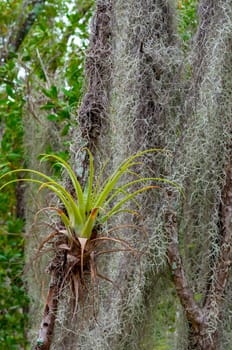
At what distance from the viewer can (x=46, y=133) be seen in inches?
101

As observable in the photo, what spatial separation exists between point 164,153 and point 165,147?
0.06 ft

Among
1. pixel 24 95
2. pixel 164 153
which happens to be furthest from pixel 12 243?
pixel 164 153

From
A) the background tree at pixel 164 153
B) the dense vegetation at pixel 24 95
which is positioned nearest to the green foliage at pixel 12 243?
the dense vegetation at pixel 24 95

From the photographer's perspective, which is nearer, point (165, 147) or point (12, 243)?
point (165, 147)

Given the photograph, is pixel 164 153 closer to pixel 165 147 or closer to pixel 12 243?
pixel 165 147

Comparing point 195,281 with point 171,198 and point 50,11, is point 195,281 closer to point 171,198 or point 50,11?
point 171,198

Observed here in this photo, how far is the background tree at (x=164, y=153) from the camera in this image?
1821 millimetres

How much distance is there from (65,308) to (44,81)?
54.3 inches

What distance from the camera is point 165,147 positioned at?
1877 millimetres

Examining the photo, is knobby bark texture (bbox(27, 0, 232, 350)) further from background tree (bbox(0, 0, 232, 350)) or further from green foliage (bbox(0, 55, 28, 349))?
green foliage (bbox(0, 55, 28, 349))

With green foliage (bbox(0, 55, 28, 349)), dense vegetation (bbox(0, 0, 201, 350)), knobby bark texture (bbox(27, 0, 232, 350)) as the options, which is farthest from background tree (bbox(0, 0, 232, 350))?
green foliage (bbox(0, 55, 28, 349))

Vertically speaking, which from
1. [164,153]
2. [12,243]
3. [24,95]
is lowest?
[12,243]

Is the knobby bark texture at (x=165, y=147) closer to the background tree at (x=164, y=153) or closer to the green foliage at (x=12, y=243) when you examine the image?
the background tree at (x=164, y=153)

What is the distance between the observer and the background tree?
5.98 ft
